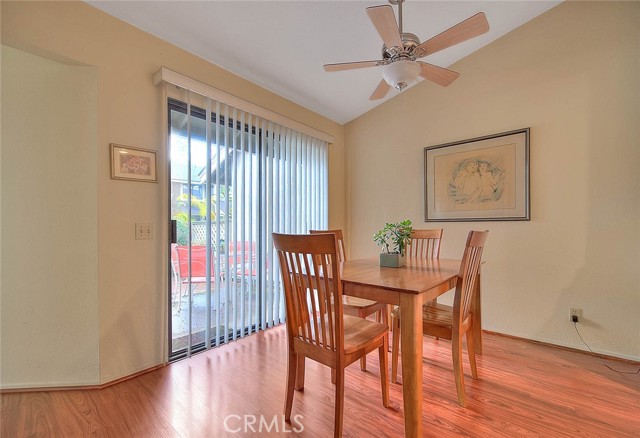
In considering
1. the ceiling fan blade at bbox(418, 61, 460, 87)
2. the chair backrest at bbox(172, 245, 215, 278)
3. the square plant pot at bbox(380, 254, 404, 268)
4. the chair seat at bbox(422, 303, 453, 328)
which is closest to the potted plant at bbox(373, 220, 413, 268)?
the square plant pot at bbox(380, 254, 404, 268)

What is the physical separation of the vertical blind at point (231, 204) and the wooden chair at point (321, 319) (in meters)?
1.08

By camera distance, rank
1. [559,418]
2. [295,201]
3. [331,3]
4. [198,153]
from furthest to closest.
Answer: [295,201] < [198,153] < [331,3] < [559,418]

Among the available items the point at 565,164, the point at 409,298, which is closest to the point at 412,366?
the point at 409,298

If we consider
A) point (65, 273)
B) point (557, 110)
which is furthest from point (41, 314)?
point (557, 110)

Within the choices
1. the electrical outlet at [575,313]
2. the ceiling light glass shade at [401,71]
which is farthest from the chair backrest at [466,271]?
the electrical outlet at [575,313]

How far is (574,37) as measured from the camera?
2385 mm

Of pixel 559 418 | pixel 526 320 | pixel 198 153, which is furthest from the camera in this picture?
pixel 526 320

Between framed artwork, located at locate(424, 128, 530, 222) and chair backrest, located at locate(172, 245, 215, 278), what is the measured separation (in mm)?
2312

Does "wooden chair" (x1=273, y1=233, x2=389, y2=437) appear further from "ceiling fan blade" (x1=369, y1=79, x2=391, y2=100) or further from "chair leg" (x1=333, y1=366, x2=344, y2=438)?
"ceiling fan blade" (x1=369, y1=79, x2=391, y2=100)

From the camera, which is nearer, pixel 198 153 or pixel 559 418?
pixel 559 418

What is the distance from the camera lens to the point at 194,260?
7.73ft

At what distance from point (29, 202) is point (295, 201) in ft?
6.72

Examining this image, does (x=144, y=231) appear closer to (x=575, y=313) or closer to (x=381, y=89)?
(x=381, y=89)

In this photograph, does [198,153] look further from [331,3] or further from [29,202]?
[331,3]
